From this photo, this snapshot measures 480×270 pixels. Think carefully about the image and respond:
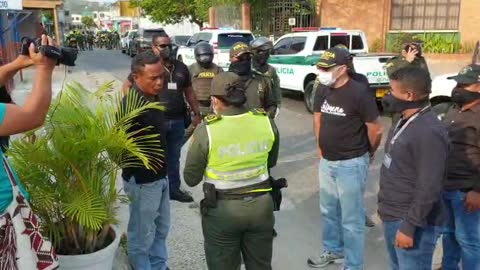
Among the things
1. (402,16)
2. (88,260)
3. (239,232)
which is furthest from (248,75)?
(402,16)

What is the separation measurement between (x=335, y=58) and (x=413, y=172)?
1.22 m

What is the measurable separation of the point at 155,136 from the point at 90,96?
513mm

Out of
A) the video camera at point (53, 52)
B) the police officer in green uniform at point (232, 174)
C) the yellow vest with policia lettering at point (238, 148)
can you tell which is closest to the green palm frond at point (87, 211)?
the police officer in green uniform at point (232, 174)

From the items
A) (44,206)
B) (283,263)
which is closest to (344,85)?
(283,263)

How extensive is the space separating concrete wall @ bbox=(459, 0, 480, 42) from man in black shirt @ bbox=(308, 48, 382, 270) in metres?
14.8

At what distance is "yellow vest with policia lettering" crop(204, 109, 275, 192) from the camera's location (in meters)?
2.70

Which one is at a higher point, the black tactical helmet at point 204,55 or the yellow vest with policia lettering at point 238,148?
the black tactical helmet at point 204,55

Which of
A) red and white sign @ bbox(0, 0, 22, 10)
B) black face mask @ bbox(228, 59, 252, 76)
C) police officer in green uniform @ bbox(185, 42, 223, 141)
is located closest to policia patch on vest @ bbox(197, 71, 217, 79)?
police officer in green uniform @ bbox(185, 42, 223, 141)

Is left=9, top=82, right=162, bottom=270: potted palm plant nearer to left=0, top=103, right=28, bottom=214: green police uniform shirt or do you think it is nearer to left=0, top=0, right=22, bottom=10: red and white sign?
left=0, top=103, right=28, bottom=214: green police uniform shirt

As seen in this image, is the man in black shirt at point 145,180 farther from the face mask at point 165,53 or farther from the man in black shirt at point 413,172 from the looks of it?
the face mask at point 165,53

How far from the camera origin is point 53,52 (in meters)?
2.07

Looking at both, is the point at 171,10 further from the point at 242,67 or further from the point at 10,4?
the point at 242,67

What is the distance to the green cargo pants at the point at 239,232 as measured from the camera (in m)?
2.79

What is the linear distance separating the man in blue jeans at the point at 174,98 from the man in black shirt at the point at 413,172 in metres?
2.69
